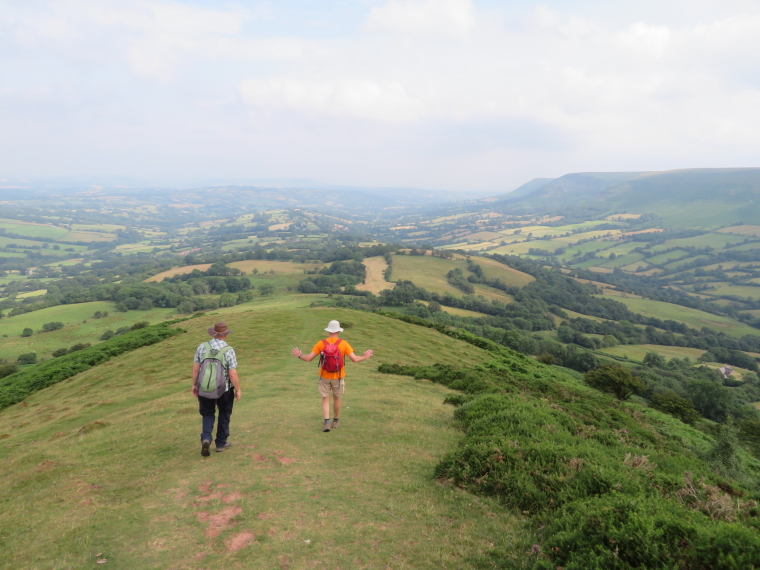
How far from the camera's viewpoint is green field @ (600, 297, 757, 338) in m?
142

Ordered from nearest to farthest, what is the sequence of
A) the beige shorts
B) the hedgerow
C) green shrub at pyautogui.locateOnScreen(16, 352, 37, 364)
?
the beige shorts < the hedgerow < green shrub at pyautogui.locateOnScreen(16, 352, 37, 364)

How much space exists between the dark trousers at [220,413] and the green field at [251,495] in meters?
0.59

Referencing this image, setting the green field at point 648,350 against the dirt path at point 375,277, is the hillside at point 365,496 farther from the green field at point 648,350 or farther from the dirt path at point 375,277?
the dirt path at point 375,277

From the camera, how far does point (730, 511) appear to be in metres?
6.51

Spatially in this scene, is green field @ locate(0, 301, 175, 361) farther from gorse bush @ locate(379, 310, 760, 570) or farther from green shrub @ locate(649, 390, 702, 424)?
green shrub @ locate(649, 390, 702, 424)

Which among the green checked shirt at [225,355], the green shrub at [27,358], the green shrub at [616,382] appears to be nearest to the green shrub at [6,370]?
the green shrub at [27,358]

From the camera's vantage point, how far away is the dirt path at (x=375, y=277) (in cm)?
14162

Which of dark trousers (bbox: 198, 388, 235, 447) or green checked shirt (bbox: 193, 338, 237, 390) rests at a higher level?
green checked shirt (bbox: 193, 338, 237, 390)

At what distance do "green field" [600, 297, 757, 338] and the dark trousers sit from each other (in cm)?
18747

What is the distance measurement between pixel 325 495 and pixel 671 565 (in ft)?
20.5

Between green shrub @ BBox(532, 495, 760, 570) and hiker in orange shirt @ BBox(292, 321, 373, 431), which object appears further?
hiker in orange shirt @ BBox(292, 321, 373, 431)

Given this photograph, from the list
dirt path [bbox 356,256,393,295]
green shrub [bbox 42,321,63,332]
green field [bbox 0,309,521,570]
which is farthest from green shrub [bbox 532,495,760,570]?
dirt path [bbox 356,256,393,295]

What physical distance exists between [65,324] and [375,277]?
4252 inches

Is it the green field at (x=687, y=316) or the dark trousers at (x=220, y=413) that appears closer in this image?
the dark trousers at (x=220, y=413)
